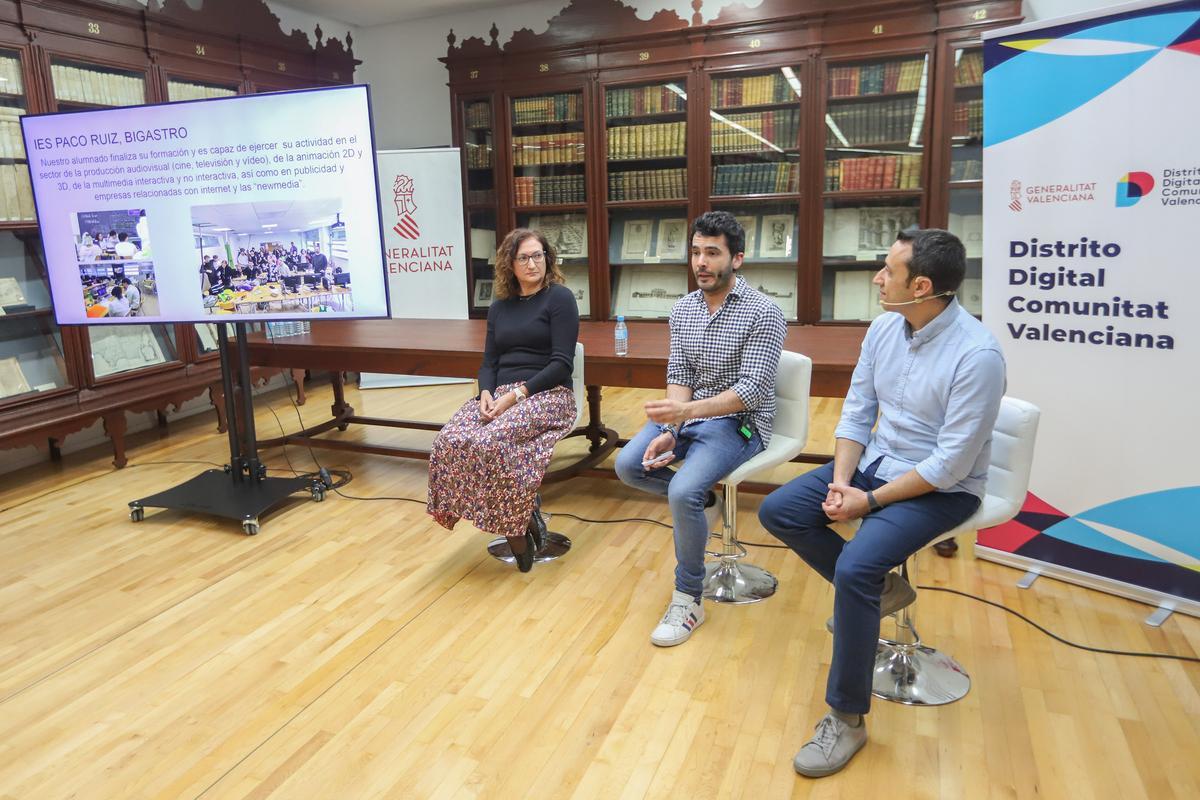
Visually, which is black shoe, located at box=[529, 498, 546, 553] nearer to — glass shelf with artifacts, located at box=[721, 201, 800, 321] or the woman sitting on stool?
the woman sitting on stool

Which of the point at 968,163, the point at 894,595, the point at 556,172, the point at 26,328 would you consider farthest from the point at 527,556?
the point at 968,163

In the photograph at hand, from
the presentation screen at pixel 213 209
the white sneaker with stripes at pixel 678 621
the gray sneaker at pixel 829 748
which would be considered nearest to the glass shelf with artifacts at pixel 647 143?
the presentation screen at pixel 213 209

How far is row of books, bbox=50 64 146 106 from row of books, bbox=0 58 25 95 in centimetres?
15

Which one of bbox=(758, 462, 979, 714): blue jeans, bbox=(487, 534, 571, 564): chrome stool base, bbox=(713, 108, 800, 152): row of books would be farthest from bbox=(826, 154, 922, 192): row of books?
bbox=(758, 462, 979, 714): blue jeans

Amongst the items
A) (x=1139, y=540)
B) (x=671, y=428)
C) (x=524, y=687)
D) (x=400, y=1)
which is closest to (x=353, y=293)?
(x=671, y=428)

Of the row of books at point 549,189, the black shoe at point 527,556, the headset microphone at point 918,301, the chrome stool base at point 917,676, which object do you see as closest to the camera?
the headset microphone at point 918,301

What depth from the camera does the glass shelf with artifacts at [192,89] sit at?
471 centimetres

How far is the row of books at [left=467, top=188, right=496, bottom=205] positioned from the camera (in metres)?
5.95

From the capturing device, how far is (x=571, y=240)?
5891 mm

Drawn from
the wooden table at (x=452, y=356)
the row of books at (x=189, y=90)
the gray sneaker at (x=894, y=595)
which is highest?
the row of books at (x=189, y=90)

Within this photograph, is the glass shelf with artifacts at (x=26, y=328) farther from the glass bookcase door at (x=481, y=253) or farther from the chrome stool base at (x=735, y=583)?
the chrome stool base at (x=735, y=583)

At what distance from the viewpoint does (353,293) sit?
3.23 metres

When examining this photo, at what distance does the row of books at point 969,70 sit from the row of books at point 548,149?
8.16 feet

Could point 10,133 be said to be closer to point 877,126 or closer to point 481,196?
point 481,196
